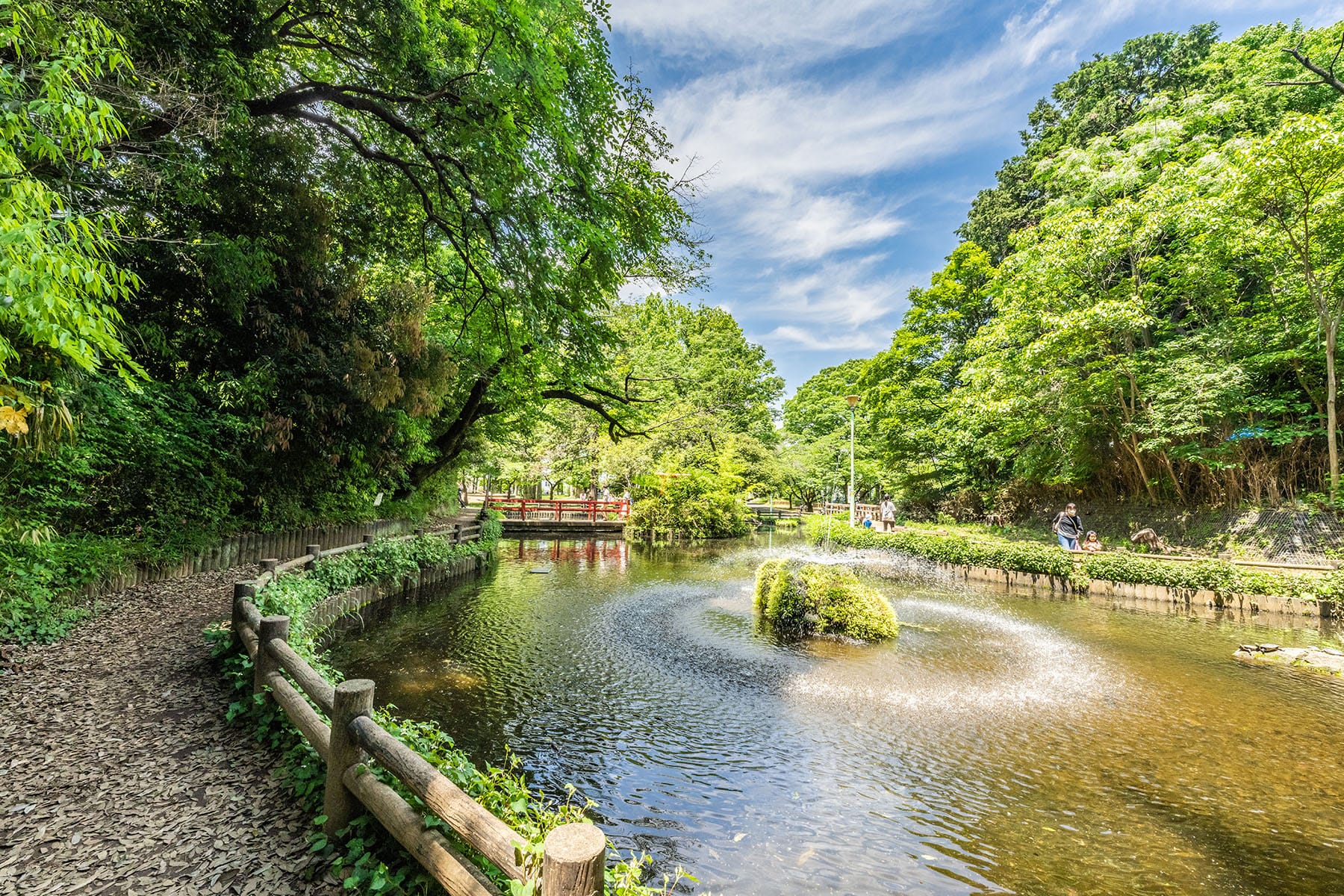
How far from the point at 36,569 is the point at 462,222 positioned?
234 inches

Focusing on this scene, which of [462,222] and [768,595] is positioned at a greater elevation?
[462,222]

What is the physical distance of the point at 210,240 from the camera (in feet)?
23.3

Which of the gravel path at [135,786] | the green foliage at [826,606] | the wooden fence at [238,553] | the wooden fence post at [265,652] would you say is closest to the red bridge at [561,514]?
the wooden fence at [238,553]

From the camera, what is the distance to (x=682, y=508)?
78.0 ft

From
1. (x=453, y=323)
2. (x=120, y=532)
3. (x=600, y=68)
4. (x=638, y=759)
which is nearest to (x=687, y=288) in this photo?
(x=600, y=68)

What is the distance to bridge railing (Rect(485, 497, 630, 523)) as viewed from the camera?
2550 cm

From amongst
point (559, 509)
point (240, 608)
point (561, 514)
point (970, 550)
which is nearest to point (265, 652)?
point (240, 608)

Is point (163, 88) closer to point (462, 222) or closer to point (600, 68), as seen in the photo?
point (462, 222)

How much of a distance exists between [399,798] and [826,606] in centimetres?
720

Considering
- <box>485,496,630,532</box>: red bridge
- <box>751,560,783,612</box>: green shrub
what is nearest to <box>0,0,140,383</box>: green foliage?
<box>751,560,783,612</box>: green shrub

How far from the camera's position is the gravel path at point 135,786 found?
2.50 meters

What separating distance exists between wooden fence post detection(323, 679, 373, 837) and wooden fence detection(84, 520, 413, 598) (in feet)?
19.0

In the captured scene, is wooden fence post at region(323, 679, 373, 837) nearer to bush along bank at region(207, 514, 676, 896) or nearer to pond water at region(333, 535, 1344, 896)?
bush along bank at region(207, 514, 676, 896)

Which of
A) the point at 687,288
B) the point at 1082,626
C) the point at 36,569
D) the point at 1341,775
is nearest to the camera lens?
the point at 1341,775
